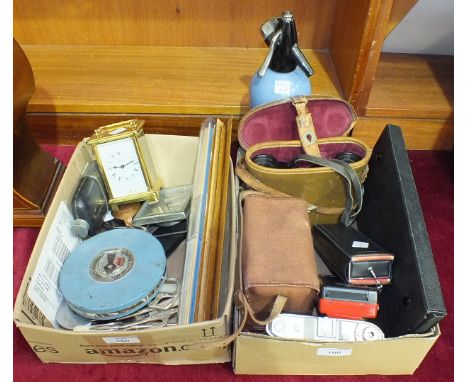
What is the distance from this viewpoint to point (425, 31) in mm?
1327

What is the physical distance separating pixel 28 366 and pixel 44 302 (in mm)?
138

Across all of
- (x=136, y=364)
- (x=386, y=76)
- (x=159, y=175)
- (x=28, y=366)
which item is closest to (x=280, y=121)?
(x=159, y=175)

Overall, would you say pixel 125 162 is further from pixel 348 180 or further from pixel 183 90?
pixel 348 180

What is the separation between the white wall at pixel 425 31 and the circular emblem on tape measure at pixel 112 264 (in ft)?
3.31

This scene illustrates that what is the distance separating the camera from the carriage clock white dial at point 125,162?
1.00 m

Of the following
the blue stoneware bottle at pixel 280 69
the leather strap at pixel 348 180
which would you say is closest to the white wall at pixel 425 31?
the blue stoneware bottle at pixel 280 69

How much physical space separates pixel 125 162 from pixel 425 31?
3.12 feet

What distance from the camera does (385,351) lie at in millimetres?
769

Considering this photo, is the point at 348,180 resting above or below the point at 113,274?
above

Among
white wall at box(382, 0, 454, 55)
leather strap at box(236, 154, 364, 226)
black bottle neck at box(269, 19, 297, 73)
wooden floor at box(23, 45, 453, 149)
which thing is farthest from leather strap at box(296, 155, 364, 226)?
white wall at box(382, 0, 454, 55)

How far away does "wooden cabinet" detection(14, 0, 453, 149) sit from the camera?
1223mm

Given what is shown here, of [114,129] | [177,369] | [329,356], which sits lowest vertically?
[177,369]

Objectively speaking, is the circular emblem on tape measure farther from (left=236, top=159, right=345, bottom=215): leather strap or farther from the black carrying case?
the black carrying case

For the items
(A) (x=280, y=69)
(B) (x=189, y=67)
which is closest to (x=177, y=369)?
(A) (x=280, y=69)
